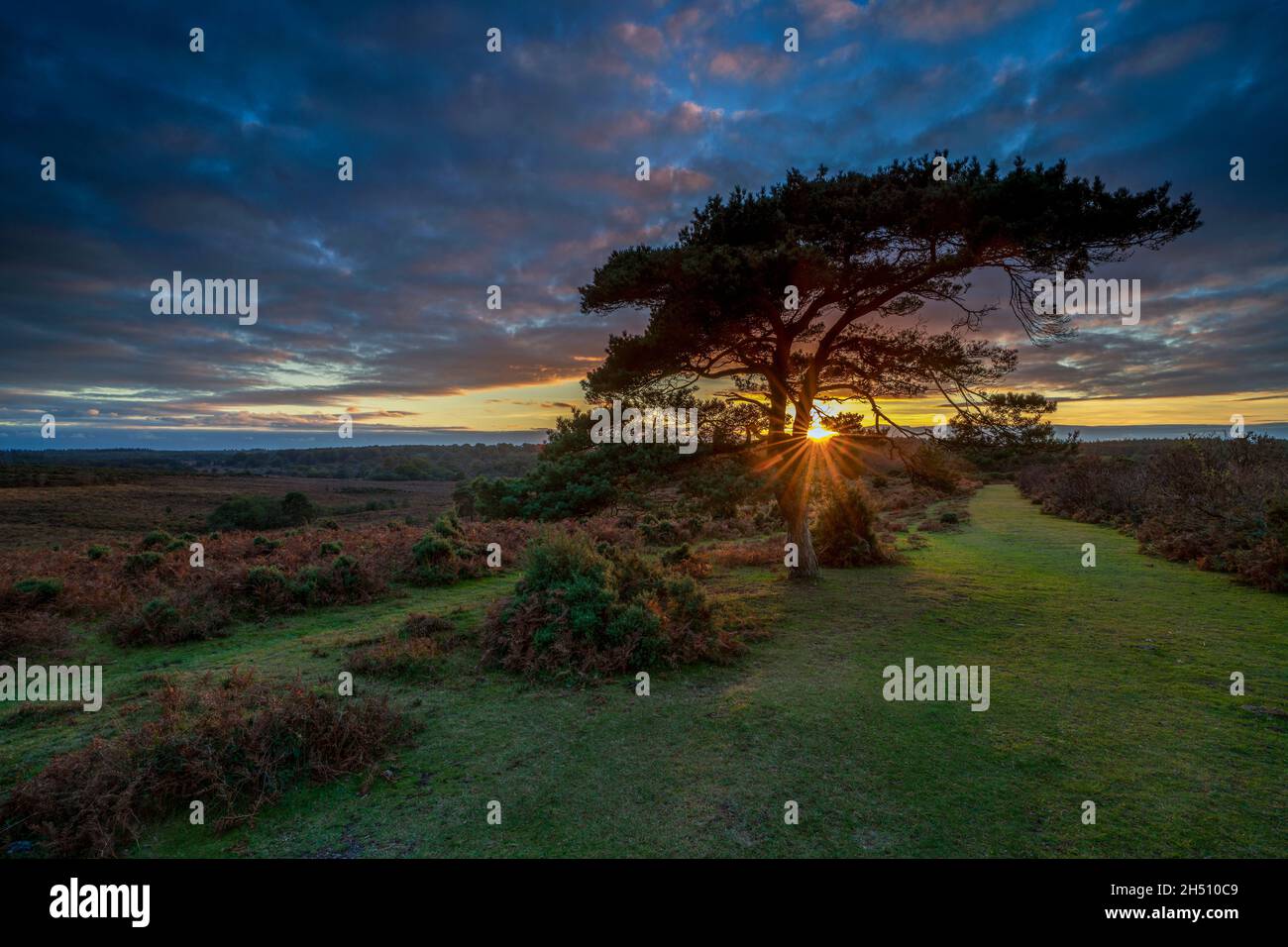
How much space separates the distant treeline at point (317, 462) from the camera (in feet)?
294

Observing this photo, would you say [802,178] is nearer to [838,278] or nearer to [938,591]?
[838,278]

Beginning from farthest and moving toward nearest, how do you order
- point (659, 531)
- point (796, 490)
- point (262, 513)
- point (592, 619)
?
1. point (262, 513)
2. point (659, 531)
3. point (796, 490)
4. point (592, 619)

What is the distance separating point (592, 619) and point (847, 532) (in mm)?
10673

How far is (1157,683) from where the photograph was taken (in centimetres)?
716

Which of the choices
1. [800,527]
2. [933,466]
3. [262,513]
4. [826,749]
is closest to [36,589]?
[826,749]

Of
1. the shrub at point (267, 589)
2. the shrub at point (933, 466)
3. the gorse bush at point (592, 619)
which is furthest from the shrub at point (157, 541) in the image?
the shrub at point (933, 466)

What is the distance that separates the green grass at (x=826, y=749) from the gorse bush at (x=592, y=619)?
1.54ft

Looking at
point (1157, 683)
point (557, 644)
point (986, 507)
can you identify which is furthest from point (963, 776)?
point (986, 507)

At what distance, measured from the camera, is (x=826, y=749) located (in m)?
5.71

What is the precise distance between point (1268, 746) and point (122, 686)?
13.8m

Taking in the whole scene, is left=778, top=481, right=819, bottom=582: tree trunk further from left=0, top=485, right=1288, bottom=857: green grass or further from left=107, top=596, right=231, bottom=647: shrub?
left=107, top=596, right=231, bottom=647: shrub

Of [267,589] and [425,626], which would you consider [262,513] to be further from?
[425,626]

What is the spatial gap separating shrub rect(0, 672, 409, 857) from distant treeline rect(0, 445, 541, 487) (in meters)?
73.0

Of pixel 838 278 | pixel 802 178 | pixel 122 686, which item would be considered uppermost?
pixel 802 178
